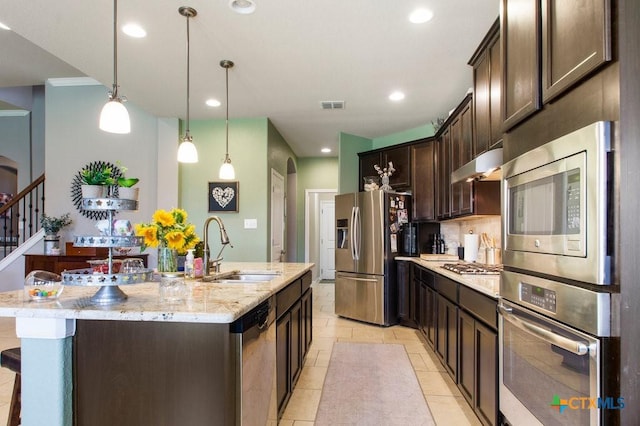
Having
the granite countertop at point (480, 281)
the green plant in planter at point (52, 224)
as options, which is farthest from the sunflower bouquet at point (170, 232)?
the green plant in planter at point (52, 224)

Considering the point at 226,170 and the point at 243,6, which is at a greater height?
the point at 243,6

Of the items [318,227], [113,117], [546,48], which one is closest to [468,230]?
[546,48]

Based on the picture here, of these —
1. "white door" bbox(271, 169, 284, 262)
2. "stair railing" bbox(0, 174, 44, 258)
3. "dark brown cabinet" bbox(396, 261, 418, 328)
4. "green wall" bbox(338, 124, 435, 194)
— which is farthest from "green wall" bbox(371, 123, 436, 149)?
"stair railing" bbox(0, 174, 44, 258)

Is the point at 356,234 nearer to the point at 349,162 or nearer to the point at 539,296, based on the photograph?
the point at 349,162

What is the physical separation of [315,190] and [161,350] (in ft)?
21.2

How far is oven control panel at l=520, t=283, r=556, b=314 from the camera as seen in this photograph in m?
1.25

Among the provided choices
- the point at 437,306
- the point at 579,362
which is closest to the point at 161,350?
the point at 579,362

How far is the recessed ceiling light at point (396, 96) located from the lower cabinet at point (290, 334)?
7.16 ft

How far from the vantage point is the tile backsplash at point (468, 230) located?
338cm

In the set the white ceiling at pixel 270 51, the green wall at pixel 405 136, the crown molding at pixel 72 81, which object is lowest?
the green wall at pixel 405 136

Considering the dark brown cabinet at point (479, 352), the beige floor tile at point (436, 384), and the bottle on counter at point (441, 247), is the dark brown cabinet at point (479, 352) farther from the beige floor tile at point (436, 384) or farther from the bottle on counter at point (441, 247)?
the bottle on counter at point (441, 247)

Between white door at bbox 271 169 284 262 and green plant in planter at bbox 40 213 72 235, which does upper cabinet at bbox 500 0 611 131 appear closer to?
white door at bbox 271 169 284 262

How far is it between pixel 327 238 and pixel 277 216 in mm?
2760

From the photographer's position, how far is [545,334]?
1.27 m
